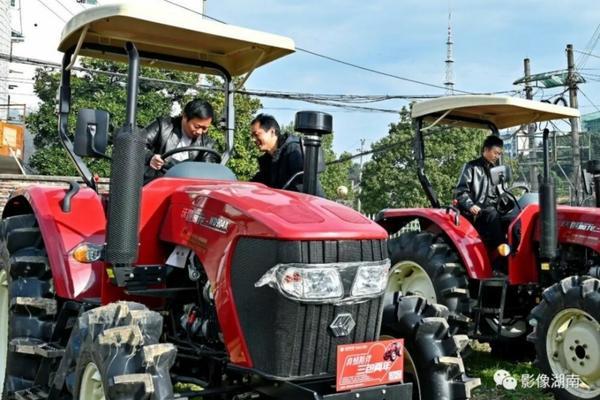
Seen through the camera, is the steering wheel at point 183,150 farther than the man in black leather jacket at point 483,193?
No

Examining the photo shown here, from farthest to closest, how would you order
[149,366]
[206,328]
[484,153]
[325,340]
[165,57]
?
[484,153] → [165,57] → [206,328] → [325,340] → [149,366]

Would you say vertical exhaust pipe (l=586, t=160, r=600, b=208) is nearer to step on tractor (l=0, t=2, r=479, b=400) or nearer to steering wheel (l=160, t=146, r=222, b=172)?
step on tractor (l=0, t=2, r=479, b=400)

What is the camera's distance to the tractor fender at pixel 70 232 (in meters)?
3.76

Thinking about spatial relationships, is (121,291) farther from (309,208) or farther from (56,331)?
(309,208)

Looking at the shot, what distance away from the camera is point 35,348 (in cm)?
370

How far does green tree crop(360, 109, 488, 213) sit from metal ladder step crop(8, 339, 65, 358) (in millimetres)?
24091

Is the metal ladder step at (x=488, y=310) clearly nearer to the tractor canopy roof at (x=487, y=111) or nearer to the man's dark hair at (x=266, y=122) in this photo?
the tractor canopy roof at (x=487, y=111)

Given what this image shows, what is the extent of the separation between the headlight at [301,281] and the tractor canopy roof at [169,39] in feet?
4.88

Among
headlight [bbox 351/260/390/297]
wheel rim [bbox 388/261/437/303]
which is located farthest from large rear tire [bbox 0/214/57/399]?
wheel rim [bbox 388/261/437/303]

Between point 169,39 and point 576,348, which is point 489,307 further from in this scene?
point 169,39

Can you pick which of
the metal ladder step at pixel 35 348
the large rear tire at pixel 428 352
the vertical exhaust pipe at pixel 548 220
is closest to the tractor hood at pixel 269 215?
the large rear tire at pixel 428 352

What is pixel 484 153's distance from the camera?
260 inches

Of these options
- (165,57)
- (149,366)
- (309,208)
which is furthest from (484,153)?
(149,366)

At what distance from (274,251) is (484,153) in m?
4.32
